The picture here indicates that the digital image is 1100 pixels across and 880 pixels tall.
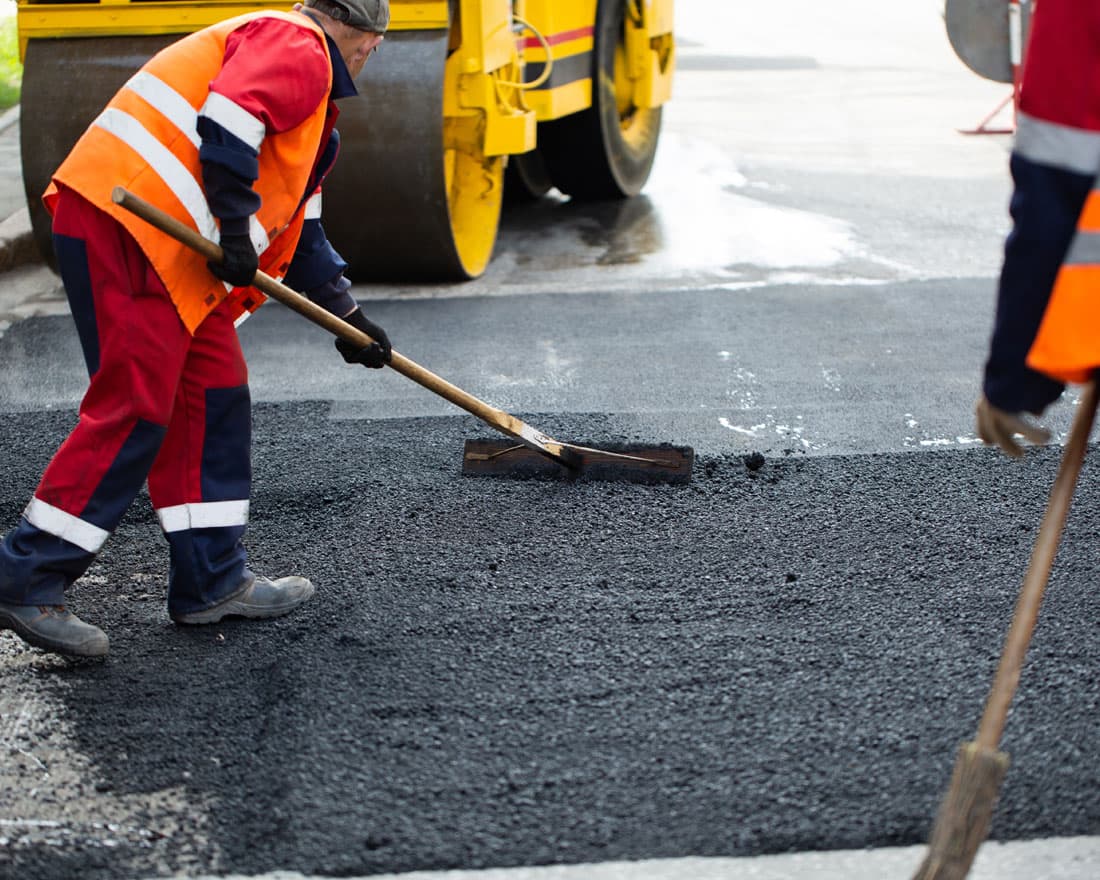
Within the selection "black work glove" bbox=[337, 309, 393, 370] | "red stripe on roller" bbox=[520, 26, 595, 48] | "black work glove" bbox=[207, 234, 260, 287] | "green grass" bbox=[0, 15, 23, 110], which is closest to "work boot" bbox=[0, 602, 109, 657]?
"black work glove" bbox=[207, 234, 260, 287]

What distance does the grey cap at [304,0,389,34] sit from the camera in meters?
3.17

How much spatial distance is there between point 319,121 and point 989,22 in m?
1.92

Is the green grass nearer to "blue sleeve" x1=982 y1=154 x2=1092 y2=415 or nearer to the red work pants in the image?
the red work pants

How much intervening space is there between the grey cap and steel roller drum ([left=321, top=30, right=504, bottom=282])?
2567 millimetres

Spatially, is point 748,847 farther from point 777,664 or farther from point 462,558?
point 462,558

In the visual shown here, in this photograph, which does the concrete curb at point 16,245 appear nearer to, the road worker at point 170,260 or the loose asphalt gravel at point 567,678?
the loose asphalt gravel at point 567,678

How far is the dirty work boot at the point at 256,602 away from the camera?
11.0 feet

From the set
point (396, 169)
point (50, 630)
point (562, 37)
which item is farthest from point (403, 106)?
point (50, 630)

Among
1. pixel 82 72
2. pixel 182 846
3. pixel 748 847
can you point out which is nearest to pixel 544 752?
pixel 748 847

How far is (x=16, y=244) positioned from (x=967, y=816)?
19.2ft

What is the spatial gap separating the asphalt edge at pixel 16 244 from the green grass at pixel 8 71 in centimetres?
376

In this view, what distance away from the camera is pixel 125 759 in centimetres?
277

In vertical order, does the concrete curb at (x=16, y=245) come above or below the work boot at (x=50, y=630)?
below

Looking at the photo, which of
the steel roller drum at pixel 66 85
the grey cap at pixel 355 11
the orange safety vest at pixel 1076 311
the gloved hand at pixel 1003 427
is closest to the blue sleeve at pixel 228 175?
the grey cap at pixel 355 11
